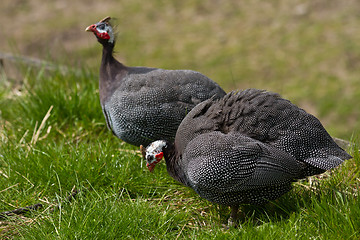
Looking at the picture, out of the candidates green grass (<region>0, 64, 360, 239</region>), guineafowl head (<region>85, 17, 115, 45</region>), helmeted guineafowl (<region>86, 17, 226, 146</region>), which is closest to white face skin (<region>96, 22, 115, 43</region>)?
guineafowl head (<region>85, 17, 115, 45</region>)

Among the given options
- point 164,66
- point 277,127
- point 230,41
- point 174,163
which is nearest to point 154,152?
point 174,163

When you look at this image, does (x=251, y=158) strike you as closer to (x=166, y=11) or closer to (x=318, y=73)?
(x=318, y=73)

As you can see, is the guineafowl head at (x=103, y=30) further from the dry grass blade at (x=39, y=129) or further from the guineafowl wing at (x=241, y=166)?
the guineafowl wing at (x=241, y=166)

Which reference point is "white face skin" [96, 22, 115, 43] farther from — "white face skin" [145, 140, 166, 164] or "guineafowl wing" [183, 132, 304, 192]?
"guineafowl wing" [183, 132, 304, 192]

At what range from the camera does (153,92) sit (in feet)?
12.1

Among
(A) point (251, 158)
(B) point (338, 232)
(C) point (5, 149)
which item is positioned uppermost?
(A) point (251, 158)

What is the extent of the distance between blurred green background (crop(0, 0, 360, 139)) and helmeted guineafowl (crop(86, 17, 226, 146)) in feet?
4.82

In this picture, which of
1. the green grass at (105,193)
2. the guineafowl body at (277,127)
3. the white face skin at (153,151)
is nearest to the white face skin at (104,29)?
the green grass at (105,193)

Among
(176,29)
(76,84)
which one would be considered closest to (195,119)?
(76,84)

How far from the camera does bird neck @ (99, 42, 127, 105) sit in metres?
3.95

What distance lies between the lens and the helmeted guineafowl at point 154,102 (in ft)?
12.0

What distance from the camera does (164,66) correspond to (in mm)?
6344

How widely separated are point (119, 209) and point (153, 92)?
1.03m

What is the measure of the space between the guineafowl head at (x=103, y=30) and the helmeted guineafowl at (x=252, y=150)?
4.40 ft
